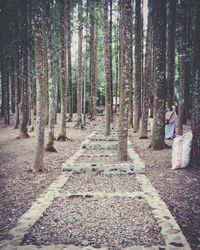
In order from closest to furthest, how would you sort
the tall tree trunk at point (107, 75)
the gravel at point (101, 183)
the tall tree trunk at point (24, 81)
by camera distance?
the gravel at point (101, 183) < the tall tree trunk at point (24, 81) < the tall tree trunk at point (107, 75)

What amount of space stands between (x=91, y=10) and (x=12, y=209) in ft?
58.0

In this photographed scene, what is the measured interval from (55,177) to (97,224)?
3.26 meters

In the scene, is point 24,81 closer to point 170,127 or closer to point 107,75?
point 107,75

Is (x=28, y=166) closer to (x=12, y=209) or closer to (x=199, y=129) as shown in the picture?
(x=12, y=209)

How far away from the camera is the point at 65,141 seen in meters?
14.5

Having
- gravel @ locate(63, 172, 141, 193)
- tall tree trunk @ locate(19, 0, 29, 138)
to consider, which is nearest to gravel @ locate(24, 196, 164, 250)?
gravel @ locate(63, 172, 141, 193)

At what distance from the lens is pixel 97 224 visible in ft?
15.8

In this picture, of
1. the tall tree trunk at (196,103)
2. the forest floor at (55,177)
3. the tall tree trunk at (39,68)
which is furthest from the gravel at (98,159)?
the tall tree trunk at (196,103)

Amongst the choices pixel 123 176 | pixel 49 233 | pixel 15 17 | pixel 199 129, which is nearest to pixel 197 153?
pixel 199 129

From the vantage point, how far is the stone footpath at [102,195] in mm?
Result: 4074

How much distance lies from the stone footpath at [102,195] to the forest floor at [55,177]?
0.59 feet

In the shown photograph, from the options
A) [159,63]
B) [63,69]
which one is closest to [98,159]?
[159,63]

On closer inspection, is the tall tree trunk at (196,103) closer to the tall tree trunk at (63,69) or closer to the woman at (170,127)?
the woman at (170,127)

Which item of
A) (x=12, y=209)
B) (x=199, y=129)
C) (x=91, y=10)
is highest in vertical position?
(x=91, y=10)
